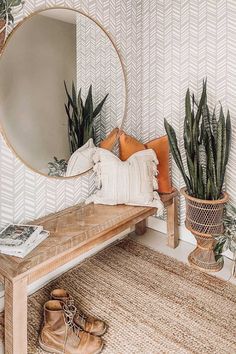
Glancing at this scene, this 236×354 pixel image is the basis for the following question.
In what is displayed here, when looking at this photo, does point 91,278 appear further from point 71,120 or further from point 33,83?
point 33,83

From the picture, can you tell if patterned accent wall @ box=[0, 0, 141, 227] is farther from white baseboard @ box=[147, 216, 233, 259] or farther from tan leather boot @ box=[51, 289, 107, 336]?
white baseboard @ box=[147, 216, 233, 259]

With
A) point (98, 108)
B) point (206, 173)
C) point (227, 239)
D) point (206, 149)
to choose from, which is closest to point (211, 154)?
point (206, 149)

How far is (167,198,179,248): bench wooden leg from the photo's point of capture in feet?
8.17

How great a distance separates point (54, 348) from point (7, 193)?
35.0 inches

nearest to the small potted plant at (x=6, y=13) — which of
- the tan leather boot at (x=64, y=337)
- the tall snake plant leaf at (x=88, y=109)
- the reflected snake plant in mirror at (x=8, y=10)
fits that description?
the reflected snake plant in mirror at (x=8, y=10)

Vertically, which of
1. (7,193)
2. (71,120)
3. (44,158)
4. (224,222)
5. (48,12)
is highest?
(48,12)

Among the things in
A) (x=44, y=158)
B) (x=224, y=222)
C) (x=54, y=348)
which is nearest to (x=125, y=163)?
(x=44, y=158)

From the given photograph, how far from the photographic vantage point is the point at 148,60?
105 inches

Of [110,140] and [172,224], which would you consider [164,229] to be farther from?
[110,140]

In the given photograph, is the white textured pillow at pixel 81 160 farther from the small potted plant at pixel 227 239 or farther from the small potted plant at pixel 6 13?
the small potted plant at pixel 227 239

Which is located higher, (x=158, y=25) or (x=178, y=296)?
(x=158, y=25)

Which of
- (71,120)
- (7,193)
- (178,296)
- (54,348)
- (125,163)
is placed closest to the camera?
(54,348)

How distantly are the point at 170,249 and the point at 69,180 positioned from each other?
3.42 ft

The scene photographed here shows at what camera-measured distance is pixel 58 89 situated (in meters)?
1.95
